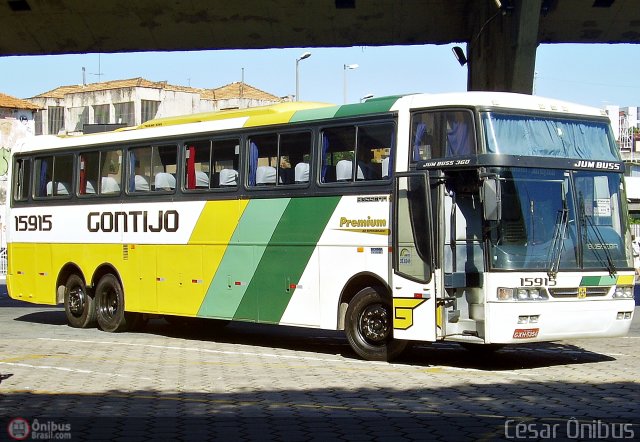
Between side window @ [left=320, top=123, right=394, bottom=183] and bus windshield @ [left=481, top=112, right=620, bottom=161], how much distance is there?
1565mm

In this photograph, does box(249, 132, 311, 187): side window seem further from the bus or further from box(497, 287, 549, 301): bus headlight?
box(497, 287, 549, 301): bus headlight

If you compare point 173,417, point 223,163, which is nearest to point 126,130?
point 223,163

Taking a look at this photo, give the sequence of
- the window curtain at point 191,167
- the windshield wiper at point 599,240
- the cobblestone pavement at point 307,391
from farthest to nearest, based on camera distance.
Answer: the window curtain at point 191,167 < the windshield wiper at point 599,240 < the cobblestone pavement at point 307,391

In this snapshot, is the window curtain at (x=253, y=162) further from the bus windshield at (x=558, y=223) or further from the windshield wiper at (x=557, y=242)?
the windshield wiper at (x=557, y=242)

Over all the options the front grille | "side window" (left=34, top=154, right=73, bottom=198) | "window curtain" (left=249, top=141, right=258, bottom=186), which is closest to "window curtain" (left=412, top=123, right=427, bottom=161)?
Result: the front grille

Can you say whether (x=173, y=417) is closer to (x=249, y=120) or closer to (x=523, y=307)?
(x=523, y=307)

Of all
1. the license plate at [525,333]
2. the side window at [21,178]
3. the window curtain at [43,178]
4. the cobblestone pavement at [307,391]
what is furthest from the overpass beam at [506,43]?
the license plate at [525,333]

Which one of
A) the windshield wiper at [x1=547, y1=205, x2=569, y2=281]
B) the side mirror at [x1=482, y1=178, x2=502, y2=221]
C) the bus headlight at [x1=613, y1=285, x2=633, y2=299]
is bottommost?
the bus headlight at [x1=613, y1=285, x2=633, y2=299]

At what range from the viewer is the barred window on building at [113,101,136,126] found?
88.8 meters

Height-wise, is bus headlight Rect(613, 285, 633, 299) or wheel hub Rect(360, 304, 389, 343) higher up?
bus headlight Rect(613, 285, 633, 299)

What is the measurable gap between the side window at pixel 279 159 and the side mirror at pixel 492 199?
347 centimetres

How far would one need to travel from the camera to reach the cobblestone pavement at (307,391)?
29.9 feet

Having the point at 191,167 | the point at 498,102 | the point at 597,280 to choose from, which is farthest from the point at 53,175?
the point at 597,280

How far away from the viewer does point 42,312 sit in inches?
1080
